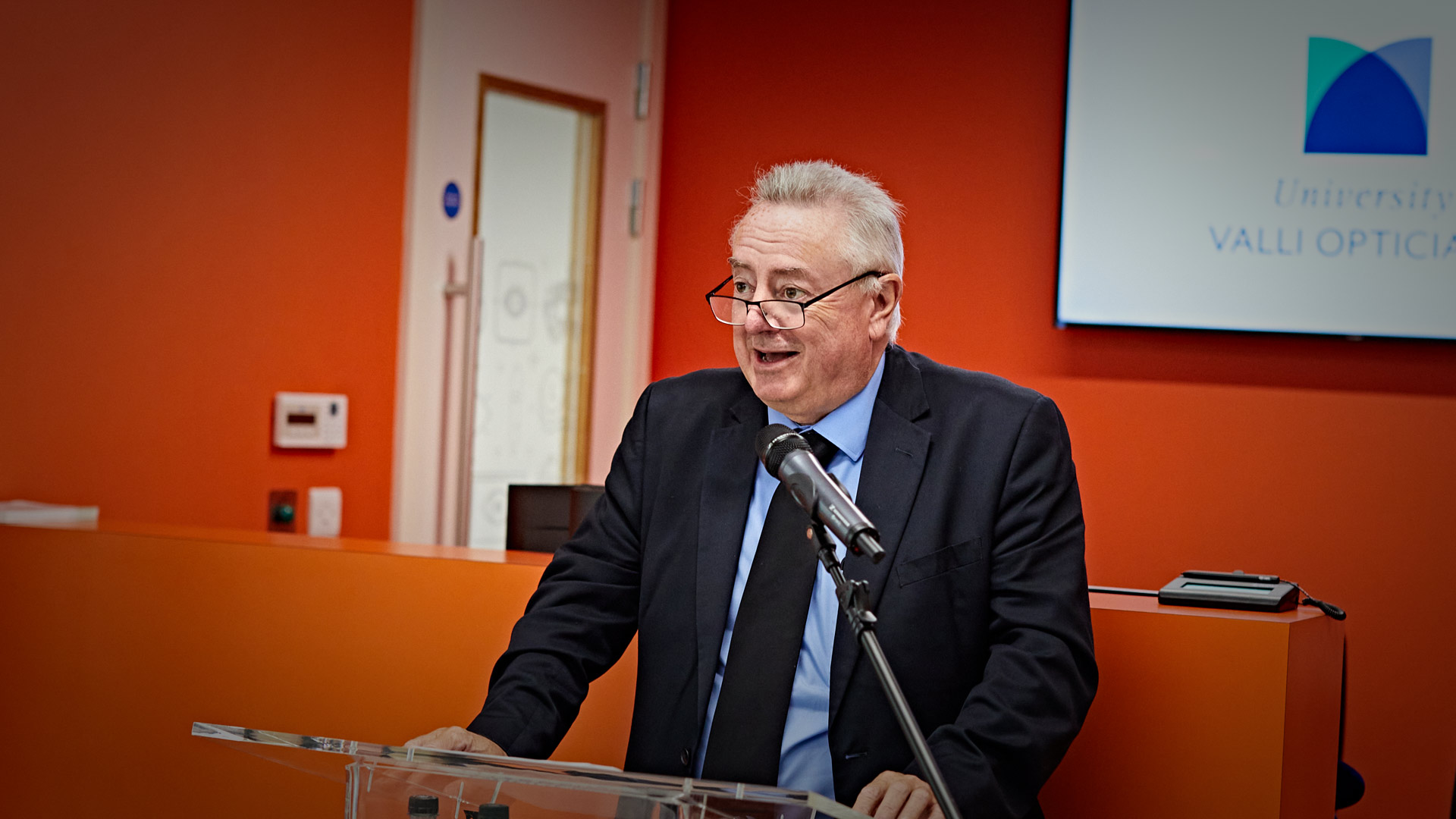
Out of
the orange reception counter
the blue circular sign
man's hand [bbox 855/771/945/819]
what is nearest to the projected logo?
the orange reception counter

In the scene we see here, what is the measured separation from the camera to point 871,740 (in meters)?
1.64

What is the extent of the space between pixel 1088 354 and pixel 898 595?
1998 mm

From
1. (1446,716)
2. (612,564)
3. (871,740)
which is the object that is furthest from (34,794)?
(1446,716)

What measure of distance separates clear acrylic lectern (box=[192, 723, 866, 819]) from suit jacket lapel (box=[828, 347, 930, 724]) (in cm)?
55

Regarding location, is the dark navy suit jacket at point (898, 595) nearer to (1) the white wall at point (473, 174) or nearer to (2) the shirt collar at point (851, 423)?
(2) the shirt collar at point (851, 423)

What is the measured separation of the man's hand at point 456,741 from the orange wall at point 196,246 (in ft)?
5.04

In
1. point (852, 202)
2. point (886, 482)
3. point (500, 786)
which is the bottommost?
point (500, 786)

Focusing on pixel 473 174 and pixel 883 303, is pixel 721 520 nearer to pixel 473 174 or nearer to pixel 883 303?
pixel 883 303

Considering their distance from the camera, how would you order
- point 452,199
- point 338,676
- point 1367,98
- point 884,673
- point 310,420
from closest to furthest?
point 884,673 → point 338,676 → point 310,420 → point 1367,98 → point 452,199

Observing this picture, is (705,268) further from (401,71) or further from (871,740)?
(871,740)

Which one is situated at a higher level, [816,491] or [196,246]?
[196,246]

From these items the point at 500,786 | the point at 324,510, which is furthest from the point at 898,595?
the point at 324,510

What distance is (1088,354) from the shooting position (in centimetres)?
348

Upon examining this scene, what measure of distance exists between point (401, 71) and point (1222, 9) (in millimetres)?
2170
